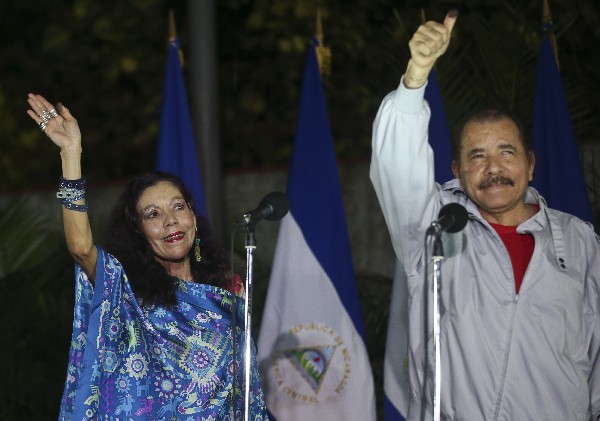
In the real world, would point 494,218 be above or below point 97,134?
below

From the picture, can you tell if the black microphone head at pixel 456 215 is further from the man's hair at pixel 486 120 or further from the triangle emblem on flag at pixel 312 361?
the triangle emblem on flag at pixel 312 361

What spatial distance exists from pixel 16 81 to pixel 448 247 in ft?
17.1

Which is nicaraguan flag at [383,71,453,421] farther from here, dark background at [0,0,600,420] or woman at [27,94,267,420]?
dark background at [0,0,600,420]

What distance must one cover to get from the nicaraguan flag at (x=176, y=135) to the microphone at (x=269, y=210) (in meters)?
2.01

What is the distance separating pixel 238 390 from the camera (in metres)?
3.52

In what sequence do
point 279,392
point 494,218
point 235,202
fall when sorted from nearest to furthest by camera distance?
point 494,218 → point 279,392 → point 235,202

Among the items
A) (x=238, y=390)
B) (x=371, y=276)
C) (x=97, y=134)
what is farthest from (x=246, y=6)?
(x=238, y=390)

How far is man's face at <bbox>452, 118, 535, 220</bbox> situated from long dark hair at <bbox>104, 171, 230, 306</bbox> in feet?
3.38

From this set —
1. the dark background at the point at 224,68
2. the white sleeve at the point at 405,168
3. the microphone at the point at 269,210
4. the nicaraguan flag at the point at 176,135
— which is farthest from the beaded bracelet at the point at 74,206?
the dark background at the point at 224,68

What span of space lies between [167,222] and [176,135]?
164cm

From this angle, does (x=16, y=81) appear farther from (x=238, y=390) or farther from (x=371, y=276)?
(x=238, y=390)

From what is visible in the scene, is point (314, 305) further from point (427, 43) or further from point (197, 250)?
point (427, 43)

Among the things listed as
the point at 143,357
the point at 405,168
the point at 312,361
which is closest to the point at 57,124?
the point at 143,357

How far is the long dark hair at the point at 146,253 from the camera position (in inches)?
138
